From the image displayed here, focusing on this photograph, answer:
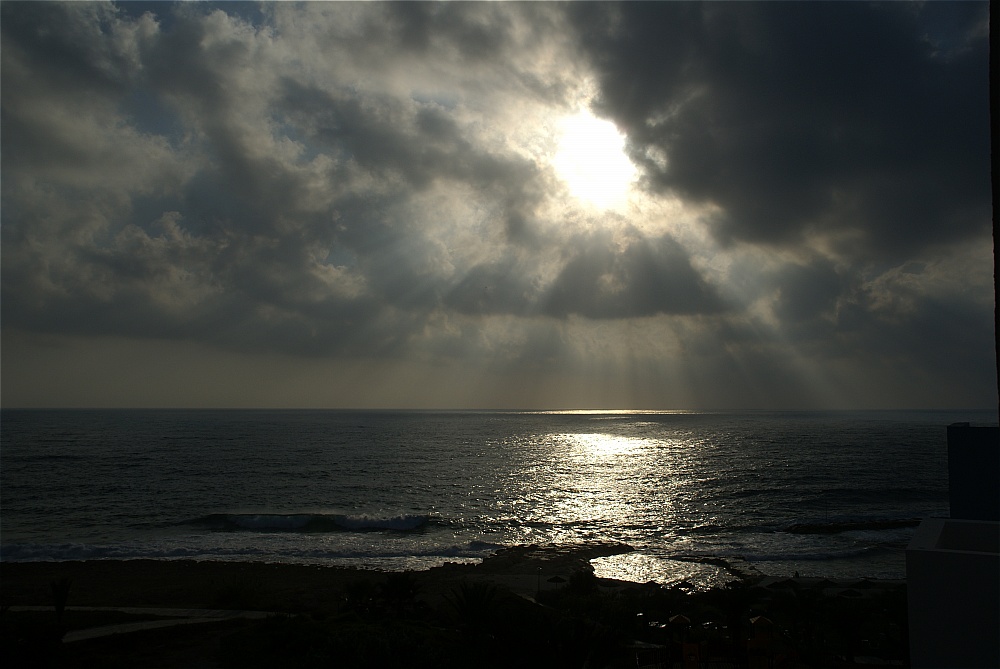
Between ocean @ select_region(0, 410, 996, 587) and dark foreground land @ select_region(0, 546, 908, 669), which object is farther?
ocean @ select_region(0, 410, 996, 587)

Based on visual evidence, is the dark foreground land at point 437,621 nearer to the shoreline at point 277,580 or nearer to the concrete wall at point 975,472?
the shoreline at point 277,580

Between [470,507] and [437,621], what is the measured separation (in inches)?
1186

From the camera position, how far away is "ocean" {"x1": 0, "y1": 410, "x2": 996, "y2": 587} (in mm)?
30422

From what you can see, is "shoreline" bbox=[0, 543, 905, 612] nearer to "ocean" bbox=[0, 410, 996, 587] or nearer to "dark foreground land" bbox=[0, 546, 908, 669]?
"dark foreground land" bbox=[0, 546, 908, 669]

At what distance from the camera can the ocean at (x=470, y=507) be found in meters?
30.4

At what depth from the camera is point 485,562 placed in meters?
28.9

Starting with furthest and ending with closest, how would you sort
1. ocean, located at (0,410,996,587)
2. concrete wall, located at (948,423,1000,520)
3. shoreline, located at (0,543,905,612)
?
ocean, located at (0,410,996,587)
shoreline, located at (0,543,905,612)
concrete wall, located at (948,423,1000,520)

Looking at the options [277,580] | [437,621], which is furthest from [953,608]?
[277,580]

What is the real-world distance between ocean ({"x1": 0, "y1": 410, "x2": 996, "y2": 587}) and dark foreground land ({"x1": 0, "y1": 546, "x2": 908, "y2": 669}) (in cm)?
506

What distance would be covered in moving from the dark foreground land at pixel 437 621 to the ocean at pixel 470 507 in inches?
199

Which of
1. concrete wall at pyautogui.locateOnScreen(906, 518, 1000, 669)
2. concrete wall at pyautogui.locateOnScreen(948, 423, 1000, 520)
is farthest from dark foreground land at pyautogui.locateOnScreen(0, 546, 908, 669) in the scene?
concrete wall at pyautogui.locateOnScreen(906, 518, 1000, 669)

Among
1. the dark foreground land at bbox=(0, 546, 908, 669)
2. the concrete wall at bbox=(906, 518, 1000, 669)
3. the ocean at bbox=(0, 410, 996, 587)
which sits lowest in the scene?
→ the ocean at bbox=(0, 410, 996, 587)

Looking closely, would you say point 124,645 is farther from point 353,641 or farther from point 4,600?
point 4,600

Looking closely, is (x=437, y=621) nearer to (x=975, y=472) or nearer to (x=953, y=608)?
(x=975, y=472)
